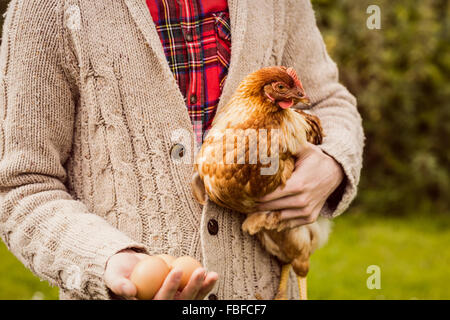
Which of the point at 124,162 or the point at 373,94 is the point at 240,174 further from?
the point at 373,94

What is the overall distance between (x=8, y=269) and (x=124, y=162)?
2475 millimetres

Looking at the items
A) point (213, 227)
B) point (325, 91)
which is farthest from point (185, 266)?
point (325, 91)

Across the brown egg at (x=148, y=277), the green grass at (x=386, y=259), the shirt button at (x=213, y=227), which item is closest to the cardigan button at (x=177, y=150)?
the shirt button at (x=213, y=227)

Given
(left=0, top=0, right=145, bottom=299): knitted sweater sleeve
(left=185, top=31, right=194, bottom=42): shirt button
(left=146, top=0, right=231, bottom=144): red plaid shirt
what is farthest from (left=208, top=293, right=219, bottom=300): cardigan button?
(left=185, top=31, right=194, bottom=42): shirt button

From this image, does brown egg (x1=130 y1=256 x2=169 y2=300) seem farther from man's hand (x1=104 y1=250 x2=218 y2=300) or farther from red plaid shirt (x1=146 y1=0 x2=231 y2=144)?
red plaid shirt (x1=146 y1=0 x2=231 y2=144)

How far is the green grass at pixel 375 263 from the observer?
278cm

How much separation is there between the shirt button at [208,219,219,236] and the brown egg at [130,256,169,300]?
0.24m

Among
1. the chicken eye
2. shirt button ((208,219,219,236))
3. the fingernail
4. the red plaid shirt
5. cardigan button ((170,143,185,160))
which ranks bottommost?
shirt button ((208,219,219,236))

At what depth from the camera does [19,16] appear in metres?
0.94

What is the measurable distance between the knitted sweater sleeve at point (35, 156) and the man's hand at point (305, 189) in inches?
13.2

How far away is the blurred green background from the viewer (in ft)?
12.2

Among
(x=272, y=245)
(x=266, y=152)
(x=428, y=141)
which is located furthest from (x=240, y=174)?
(x=428, y=141)

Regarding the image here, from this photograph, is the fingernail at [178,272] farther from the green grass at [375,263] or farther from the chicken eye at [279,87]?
the green grass at [375,263]

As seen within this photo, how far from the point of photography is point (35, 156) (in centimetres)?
96
